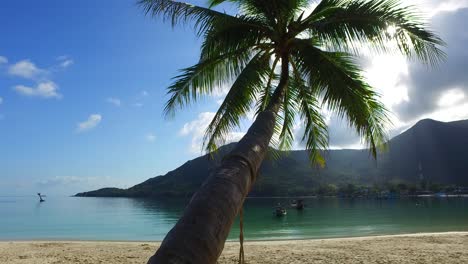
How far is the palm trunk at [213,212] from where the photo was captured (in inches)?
100

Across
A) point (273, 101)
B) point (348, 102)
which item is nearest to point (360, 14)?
point (348, 102)

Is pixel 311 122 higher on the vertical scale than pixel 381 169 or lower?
lower

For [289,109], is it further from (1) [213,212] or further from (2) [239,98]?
(1) [213,212]

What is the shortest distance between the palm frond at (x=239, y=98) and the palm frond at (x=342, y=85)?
0.78m

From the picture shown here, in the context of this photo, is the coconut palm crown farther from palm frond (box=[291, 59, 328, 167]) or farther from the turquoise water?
the turquoise water

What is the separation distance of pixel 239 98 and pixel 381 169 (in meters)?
154

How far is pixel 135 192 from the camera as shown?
634 ft

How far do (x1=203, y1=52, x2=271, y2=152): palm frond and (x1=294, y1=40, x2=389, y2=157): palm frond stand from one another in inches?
30.7

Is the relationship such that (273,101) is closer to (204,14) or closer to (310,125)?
(204,14)

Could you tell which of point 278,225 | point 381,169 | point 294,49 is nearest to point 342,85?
point 294,49

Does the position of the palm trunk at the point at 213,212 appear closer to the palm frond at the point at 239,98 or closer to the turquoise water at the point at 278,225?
the palm frond at the point at 239,98

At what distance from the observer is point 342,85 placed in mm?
7148

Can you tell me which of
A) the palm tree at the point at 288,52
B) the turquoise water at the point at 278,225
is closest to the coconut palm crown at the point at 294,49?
the palm tree at the point at 288,52

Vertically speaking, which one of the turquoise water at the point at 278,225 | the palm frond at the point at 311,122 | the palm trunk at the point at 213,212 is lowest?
the turquoise water at the point at 278,225
